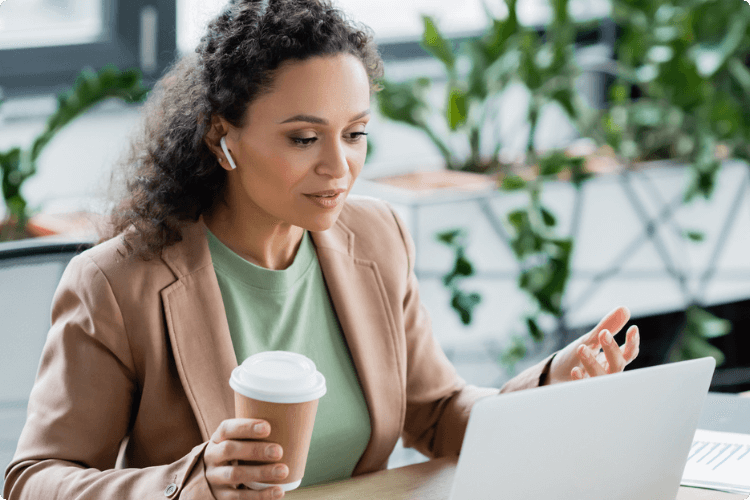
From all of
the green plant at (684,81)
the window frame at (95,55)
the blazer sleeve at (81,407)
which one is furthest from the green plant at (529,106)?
the blazer sleeve at (81,407)

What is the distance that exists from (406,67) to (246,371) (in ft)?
8.35

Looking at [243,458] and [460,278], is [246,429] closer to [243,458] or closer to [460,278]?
[243,458]

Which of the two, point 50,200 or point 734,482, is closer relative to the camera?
point 734,482

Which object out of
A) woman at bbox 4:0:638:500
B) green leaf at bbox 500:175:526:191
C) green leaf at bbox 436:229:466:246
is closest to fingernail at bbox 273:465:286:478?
woman at bbox 4:0:638:500

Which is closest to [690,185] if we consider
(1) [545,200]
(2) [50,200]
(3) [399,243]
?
(1) [545,200]

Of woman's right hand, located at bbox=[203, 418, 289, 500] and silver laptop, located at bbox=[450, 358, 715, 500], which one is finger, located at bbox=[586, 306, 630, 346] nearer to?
silver laptop, located at bbox=[450, 358, 715, 500]

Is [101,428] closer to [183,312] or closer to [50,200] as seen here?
[183,312]

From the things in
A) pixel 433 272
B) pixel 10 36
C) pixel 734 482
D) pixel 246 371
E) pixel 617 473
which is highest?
pixel 10 36

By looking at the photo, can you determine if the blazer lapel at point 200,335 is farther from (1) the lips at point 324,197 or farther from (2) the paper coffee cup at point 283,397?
(2) the paper coffee cup at point 283,397

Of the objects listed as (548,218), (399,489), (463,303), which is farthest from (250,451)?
(548,218)

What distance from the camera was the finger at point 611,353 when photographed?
3.95 feet

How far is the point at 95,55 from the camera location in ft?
8.74

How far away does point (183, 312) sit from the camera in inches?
49.8

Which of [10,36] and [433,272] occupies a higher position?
[10,36]
